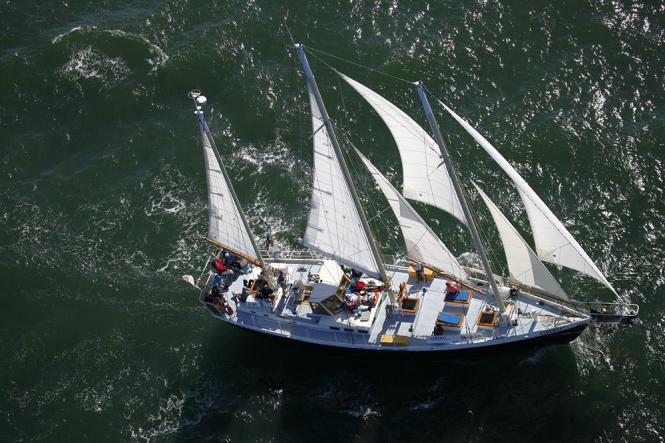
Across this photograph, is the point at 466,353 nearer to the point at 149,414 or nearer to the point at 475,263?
the point at 475,263

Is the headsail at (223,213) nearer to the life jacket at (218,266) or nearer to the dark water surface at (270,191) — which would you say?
the life jacket at (218,266)

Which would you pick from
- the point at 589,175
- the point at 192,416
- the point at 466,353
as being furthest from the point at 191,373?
the point at 589,175

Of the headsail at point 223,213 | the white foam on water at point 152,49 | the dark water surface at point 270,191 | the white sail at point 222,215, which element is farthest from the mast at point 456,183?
the white foam on water at point 152,49

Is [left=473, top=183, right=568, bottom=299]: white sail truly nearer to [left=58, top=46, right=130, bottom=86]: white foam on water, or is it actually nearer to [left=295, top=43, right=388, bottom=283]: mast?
[left=295, top=43, right=388, bottom=283]: mast

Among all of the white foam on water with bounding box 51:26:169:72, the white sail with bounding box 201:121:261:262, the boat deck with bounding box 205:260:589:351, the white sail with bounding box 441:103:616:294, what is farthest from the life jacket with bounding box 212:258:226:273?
the white foam on water with bounding box 51:26:169:72

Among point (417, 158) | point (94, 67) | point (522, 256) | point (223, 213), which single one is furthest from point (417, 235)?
point (94, 67)

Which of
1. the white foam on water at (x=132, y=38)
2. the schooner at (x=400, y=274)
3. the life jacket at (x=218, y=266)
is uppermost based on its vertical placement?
the white foam on water at (x=132, y=38)

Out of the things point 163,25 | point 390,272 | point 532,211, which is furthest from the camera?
point 163,25
